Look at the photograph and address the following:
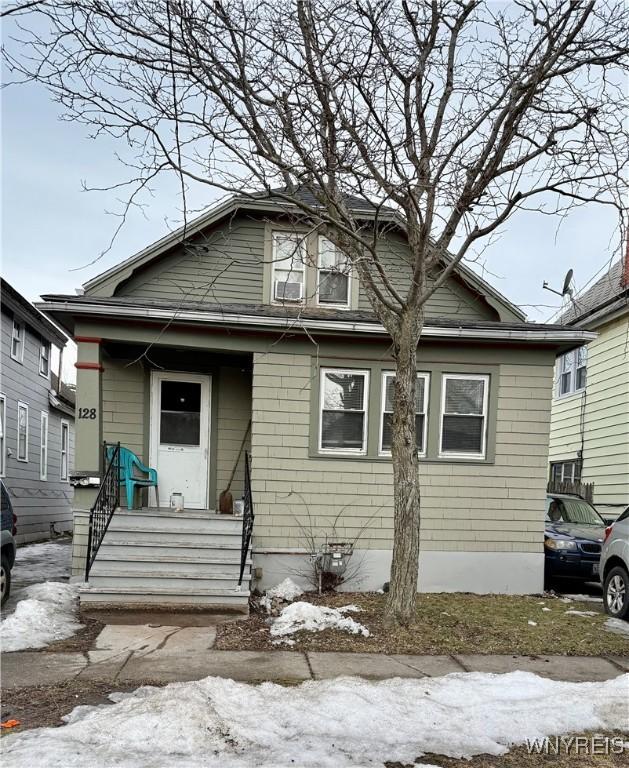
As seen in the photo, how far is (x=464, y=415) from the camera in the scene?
9.18 meters

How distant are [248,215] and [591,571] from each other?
7.77m

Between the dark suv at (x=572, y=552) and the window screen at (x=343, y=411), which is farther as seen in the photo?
the dark suv at (x=572, y=552)

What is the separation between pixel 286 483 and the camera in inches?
344

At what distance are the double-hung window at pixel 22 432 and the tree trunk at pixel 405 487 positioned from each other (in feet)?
36.2

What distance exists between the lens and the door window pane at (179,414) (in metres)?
9.65

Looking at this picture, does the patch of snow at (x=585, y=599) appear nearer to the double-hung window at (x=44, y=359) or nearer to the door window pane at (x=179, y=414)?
the door window pane at (x=179, y=414)

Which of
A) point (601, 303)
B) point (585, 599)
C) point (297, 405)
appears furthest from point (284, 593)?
point (601, 303)

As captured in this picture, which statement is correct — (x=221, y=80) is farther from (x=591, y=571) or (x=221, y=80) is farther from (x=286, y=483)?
(x=591, y=571)

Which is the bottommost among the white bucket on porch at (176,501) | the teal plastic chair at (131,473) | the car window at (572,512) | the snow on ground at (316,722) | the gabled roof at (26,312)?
the snow on ground at (316,722)

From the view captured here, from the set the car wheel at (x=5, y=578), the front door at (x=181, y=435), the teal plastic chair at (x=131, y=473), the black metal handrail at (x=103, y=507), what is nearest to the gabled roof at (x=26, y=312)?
the front door at (x=181, y=435)

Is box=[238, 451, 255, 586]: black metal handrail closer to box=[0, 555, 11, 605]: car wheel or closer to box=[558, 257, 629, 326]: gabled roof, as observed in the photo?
box=[0, 555, 11, 605]: car wheel

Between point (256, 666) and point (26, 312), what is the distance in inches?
467

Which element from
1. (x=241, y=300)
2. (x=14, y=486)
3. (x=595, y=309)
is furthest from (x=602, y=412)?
(x=14, y=486)

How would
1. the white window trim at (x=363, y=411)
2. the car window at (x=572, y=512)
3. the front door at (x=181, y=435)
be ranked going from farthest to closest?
the car window at (x=572, y=512), the front door at (x=181, y=435), the white window trim at (x=363, y=411)
